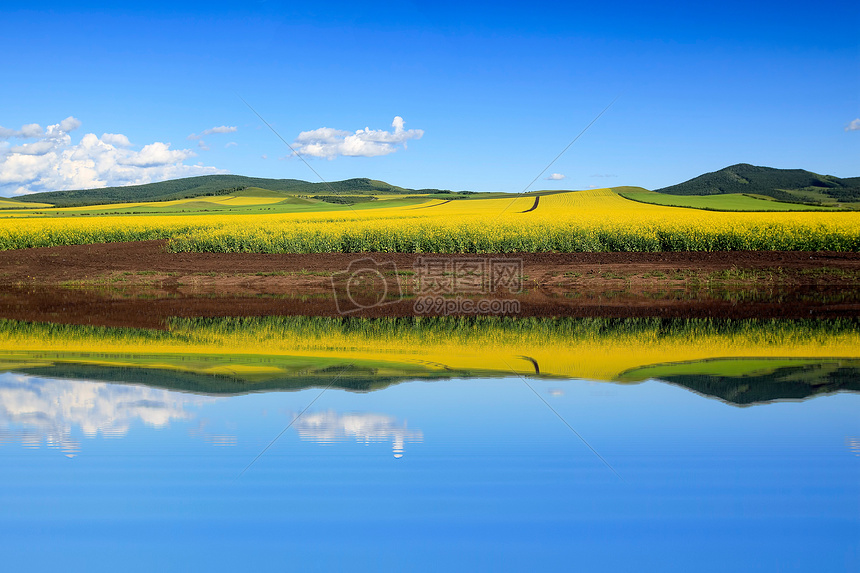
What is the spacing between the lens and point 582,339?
13.3 meters

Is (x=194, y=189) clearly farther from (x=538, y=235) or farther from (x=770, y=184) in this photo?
(x=538, y=235)

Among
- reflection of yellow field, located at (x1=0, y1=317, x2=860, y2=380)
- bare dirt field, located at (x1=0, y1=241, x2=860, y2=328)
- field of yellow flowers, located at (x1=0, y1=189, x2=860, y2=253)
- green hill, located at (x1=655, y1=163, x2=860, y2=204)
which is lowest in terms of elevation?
reflection of yellow field, located at (x1=0, y1=317, x2=860, y2=380)

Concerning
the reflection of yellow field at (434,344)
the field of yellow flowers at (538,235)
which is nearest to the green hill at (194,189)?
the field of yellow flowers at (538,235)

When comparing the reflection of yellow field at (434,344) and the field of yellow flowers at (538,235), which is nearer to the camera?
the reflection of yellow field at (434,344)

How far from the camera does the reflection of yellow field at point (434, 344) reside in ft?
34.3

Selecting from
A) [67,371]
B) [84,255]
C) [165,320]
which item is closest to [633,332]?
[67,371]

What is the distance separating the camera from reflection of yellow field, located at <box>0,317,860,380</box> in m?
10.5

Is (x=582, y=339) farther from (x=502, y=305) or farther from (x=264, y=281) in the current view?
(x=264, y=281)

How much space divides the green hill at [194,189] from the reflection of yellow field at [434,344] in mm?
109737
